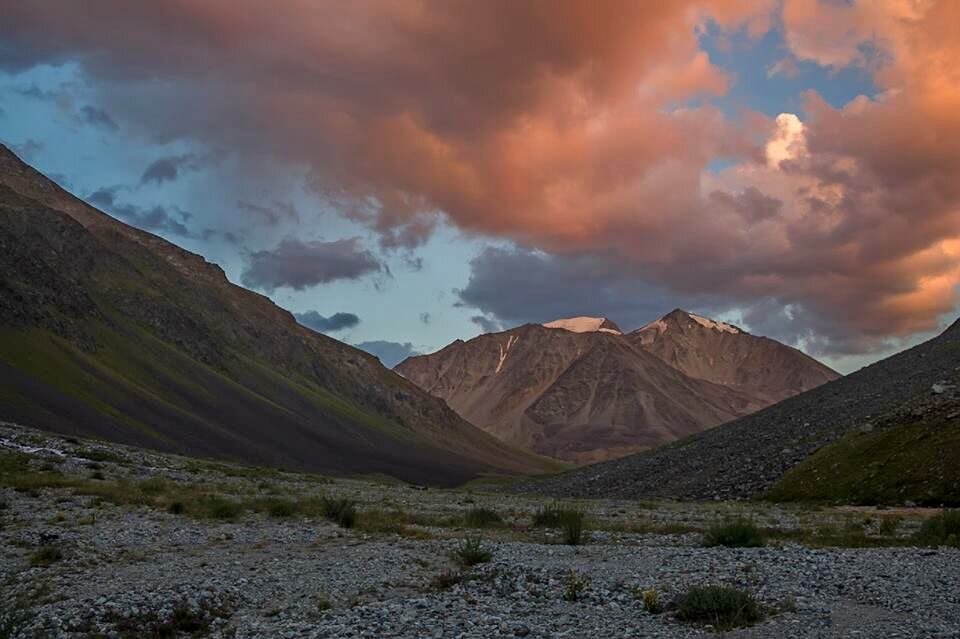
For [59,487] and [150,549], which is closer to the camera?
[150,549]

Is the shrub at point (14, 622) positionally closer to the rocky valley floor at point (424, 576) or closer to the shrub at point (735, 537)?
the rocky valley floor at point (424, 576)

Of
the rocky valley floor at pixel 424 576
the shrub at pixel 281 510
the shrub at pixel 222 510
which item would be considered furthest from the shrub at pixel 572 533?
the shrub at pixel 222 510

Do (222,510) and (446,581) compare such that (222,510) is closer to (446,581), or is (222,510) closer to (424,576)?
(424,576)

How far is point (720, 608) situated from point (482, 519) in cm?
2439

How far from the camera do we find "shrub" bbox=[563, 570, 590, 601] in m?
19.2

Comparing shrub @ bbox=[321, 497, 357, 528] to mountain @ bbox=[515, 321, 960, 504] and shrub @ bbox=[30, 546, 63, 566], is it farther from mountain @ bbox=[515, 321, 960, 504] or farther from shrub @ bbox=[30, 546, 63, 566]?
mountain @ bbox=[515, 321, 960, 504]

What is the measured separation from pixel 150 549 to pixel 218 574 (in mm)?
6274

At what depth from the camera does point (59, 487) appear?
44.2 meters

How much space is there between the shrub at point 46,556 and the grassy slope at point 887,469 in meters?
43.1

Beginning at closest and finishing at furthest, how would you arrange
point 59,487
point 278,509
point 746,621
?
1. point 746,621
2. point 278,509
3. point 59,487

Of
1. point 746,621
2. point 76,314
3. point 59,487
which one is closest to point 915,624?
point 746,621

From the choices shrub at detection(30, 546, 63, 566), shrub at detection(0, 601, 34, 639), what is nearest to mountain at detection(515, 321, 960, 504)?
shrub at detection(30, 546, 63, 566)

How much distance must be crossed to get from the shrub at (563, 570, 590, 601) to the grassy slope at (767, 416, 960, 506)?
31470mm

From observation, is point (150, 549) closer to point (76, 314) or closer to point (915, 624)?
point (915, 624)
